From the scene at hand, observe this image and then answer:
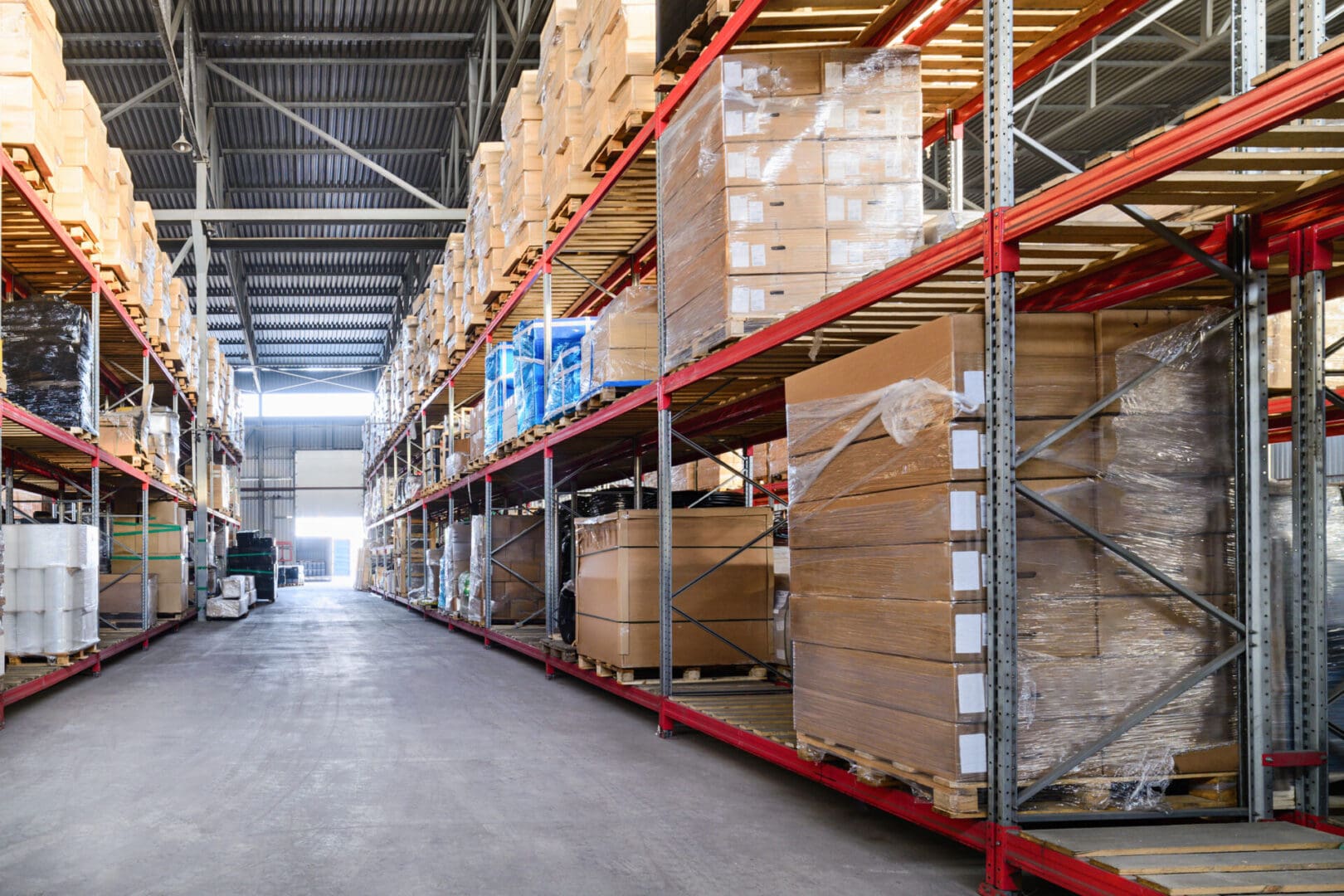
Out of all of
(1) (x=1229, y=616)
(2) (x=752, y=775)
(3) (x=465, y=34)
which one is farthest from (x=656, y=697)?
(3) (x=465, y=34)

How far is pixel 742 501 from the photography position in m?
9.10

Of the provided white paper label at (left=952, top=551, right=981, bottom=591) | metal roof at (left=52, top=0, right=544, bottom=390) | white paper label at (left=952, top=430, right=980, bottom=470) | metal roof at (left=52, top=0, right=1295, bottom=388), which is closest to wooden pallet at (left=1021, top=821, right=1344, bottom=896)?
white paper label at (left=952, top=551, right=981, bottom=591)

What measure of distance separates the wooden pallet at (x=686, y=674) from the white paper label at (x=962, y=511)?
354cm

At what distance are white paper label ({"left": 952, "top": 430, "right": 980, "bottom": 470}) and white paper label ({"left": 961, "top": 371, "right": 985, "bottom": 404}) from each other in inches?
4.1

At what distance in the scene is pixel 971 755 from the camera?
3.37 meters

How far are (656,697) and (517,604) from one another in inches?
225

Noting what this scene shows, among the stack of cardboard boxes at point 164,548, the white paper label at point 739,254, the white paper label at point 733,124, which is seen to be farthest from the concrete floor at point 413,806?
the stack of cardboard boxes at point 164,548

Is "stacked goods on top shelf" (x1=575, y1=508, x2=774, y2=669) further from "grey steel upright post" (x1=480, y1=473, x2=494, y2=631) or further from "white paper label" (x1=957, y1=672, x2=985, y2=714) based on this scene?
"grey steel upright post" (x1=480, y1=473, x2=494, y2=631)

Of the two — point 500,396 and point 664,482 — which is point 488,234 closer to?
point 500,396

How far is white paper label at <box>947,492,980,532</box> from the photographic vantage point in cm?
344

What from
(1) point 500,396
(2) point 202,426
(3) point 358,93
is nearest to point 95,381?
(1) point 500,396

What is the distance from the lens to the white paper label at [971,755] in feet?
11.0

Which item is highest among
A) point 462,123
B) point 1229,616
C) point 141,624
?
point 462,123

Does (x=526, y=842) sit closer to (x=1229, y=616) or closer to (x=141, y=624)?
(x=1229, y=616)
